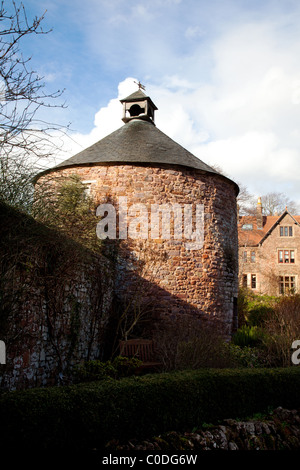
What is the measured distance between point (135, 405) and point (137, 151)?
894 centimetres

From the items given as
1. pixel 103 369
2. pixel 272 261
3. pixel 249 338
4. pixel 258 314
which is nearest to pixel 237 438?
pixel 103 369

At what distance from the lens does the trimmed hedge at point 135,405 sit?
4.27m

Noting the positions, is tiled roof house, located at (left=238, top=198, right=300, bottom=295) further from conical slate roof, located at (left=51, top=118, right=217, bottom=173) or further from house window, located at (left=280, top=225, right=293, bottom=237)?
conical slate roof, located at (left=51, top=118, right=217, bottom=173)

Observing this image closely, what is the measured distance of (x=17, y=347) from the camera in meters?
6.24

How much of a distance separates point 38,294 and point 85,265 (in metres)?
2.12

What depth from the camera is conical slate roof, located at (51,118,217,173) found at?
12602mm

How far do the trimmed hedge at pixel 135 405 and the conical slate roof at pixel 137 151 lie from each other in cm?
699

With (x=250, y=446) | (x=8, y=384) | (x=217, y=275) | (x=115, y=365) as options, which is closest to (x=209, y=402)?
(x=250, y=446)

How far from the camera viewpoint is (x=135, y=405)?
5.50 meters
